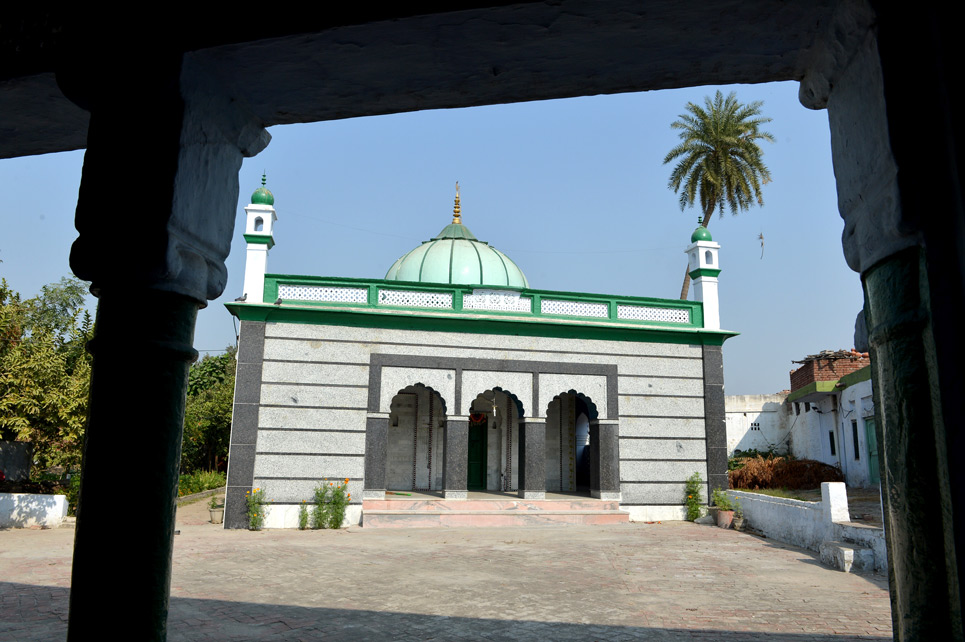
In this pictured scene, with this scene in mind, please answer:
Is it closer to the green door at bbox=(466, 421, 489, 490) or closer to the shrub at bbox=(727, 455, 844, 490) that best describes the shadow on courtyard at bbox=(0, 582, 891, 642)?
the green door at bbox=(466, 421, 489, 490)

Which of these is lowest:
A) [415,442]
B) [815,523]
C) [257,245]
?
[815,523]

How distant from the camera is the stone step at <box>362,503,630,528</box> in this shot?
537 inches

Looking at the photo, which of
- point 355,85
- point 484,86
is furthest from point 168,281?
point 484,86

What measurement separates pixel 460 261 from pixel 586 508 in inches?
283

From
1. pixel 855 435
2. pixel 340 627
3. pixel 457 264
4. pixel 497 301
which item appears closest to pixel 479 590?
pixel 340 627

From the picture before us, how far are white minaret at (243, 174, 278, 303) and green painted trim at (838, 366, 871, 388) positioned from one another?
14441 mm

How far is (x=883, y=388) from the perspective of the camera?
173cm

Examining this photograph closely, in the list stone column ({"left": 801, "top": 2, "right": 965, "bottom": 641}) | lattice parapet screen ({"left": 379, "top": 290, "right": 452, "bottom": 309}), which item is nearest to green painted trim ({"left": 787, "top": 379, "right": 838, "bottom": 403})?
lattice parapet screen ({"left": 379, "top": 290, "right": 452, "bottom": 309})

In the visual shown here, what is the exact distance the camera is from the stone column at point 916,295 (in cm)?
153

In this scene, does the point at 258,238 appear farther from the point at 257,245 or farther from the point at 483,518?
the point at 483,518

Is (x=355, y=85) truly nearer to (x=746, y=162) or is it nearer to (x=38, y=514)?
(x=38, y=514)

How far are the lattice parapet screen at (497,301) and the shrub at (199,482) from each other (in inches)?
388

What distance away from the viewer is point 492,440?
17.8 m

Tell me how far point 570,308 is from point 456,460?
428 cm
